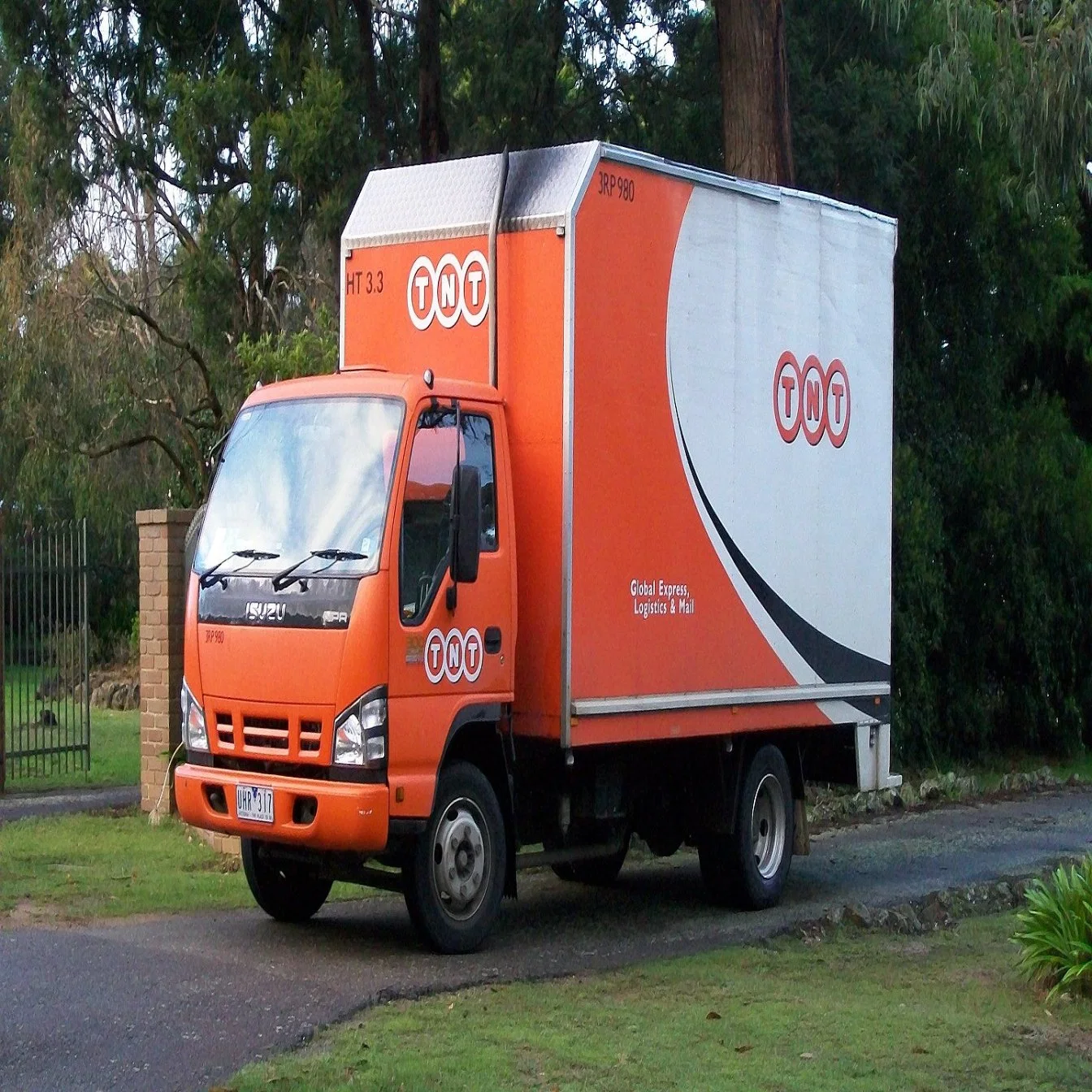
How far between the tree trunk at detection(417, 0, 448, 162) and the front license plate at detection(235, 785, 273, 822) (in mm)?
8750

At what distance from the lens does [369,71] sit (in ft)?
53.6

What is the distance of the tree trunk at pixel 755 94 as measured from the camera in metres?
13.9

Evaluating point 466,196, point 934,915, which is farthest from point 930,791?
point 466,196

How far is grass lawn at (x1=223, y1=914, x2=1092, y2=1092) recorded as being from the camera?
21.9ft

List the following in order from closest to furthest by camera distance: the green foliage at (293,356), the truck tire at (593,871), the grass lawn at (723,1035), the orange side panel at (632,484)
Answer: the grass lawn at (723,1035) < the orange side panel at (632,484) < the truck tire at (593,871) < the green foliage at (293,356)

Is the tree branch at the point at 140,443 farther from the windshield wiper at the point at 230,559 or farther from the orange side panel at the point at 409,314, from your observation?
the windshield wiper at the point at 230,559

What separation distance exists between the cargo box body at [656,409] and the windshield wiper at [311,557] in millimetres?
1188

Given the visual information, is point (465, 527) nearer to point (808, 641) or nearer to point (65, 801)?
point (808, 641)

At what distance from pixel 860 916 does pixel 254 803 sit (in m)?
3.79

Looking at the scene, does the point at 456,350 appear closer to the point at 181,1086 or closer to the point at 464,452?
the point at 464,452

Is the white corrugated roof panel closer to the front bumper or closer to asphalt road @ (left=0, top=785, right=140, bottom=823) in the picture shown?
the front bumper

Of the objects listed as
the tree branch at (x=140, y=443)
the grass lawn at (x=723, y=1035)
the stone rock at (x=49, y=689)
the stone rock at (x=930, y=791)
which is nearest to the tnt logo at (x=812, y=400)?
the grass lawn at (x=723, y=1035)

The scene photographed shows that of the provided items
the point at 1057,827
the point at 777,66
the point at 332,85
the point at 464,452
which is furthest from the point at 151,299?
the point at 464,452

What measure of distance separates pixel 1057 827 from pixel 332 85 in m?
9.28
